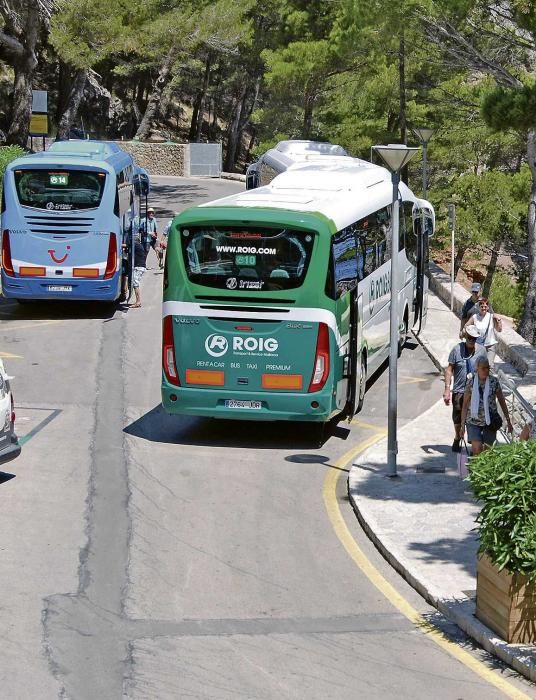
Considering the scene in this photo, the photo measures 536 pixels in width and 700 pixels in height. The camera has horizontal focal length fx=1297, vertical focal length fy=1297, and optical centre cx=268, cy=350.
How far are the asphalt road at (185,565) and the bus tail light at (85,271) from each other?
4164 mm

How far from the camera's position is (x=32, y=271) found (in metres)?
24.7

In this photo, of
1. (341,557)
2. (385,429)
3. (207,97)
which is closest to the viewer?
(341,557)

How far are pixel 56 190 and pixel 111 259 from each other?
1674 mm

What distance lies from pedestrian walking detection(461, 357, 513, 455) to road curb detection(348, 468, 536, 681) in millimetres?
1670

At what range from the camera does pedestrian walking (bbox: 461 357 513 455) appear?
560 inches

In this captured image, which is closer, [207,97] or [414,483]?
[414,483]

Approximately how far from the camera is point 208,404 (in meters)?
17.0

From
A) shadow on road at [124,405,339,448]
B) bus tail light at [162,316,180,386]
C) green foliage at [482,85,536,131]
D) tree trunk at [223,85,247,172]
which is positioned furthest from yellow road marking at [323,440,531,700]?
tree trunk at [223,85,247,172]

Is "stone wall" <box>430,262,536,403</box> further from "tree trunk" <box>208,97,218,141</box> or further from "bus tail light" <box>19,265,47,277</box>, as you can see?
"tree trunk" <box>208,97,218,141</box>

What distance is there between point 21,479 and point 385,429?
5593 mm

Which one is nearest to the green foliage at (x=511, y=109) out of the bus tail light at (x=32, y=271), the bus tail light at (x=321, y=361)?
the bus tail light at (x=321, y=361)

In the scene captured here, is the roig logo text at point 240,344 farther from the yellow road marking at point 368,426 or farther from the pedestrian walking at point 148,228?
the pedestrian walking at point 148,228

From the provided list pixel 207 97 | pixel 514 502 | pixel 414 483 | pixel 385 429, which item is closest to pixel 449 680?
pixel 514 502

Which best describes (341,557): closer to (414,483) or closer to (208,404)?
(414,483)
